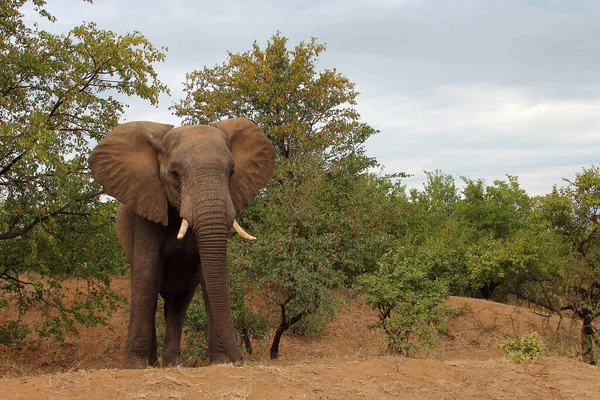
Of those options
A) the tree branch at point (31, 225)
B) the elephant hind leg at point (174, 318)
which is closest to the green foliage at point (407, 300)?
the elephant hind leg at point (174, 318)

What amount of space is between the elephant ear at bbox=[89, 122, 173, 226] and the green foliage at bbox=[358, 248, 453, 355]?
534 cm

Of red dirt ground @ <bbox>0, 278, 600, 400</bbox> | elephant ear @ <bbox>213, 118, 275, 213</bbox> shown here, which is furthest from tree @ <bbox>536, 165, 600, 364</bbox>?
elephant ear @ <bbox>213, 118, 275, 213</bbox>

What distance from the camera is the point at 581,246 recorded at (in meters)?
17.4

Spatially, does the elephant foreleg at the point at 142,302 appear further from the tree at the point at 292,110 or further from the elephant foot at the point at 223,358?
the tree at the point at 292,110

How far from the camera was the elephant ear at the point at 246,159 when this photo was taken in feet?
32.4

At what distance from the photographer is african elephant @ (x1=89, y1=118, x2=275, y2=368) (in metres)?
8.23

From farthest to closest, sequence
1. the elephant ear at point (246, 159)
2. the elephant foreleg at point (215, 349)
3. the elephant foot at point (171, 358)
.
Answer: the elephant foot at point (171, 358)
the elephant ear at point (246, 159)
the elephant foreleg at point (215, 349)

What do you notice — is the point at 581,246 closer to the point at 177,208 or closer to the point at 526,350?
the point at 526,350

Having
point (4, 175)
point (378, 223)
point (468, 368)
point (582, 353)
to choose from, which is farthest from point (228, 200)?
point (582, 353)

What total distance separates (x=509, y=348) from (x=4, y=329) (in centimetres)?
963

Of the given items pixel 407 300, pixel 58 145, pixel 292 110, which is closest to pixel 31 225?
pixel 58 145

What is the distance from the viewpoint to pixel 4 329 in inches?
511

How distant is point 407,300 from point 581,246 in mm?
7186

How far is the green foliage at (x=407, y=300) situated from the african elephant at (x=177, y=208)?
4.00 metres
